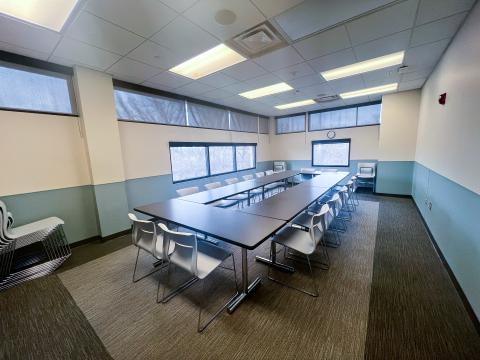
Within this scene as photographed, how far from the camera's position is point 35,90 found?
9.05 ft

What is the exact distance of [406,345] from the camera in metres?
1.42

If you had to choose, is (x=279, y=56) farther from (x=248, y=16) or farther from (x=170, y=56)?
(x=170, y=56)

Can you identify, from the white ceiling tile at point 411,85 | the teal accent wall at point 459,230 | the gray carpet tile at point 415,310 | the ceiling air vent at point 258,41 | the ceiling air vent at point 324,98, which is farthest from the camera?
the ceiling air vent at point 324,98

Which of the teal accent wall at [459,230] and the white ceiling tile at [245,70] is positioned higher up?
the white ceiling tile at [245,70]

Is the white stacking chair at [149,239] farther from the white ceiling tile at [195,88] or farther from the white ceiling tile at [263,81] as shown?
A: the white ceiling tile at [263,81]

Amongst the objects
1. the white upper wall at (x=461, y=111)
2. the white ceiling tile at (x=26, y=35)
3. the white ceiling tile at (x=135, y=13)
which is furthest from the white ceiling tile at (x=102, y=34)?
the white upper wall at (x=461, y=111)

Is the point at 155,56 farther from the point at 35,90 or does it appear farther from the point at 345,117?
the point at 345,117

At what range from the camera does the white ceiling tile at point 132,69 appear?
2.88m

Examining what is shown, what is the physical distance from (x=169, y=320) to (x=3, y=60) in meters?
3.79

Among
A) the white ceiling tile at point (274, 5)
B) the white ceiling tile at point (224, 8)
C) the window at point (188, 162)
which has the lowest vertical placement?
the window at point (188, 162)

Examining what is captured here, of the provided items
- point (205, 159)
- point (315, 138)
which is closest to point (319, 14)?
point (205, 159)

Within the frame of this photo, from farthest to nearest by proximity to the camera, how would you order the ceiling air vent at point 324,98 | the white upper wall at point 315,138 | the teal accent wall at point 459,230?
the white upper wall at point 315,138 < the ceiling air vent at point 324,98 < the teal accent wall at point 459,230

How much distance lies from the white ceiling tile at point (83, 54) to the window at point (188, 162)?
1.99 metres

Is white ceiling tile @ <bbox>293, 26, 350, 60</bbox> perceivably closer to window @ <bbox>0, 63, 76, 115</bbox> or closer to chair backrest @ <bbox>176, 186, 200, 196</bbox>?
chair backrest @ <bbox>176, 186, 200, 196</bbox>
